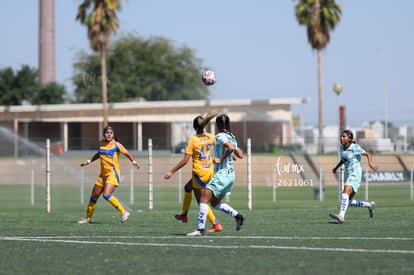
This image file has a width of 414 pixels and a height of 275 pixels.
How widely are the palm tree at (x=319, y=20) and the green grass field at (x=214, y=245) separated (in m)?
38.2

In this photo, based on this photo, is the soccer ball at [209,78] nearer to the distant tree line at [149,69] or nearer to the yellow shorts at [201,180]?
the yellow shorts at [201,180]

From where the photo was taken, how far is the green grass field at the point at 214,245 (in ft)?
36.9

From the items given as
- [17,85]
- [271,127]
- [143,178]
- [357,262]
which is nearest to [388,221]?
[357,262]

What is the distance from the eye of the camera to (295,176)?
100 ft

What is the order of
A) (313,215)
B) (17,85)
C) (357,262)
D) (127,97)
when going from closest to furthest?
(357,262) → (313,215) → (17,85) → (127,97)

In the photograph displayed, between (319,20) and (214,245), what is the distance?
157 feet

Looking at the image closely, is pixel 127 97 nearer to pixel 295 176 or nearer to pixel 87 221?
pixel 295 176

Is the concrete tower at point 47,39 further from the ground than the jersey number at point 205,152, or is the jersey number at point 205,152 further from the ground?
the concrete tower at point 47,39

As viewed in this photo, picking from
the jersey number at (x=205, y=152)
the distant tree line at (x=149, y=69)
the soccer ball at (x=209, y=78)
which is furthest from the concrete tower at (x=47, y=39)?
the jersey number at (x=205, y=152)

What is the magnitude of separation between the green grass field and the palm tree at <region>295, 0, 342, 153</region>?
38234 mm

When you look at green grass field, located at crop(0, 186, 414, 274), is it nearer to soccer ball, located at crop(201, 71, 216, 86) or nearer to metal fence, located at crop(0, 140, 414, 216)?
soccer ball, located at crop(201, 71, 216, 86)

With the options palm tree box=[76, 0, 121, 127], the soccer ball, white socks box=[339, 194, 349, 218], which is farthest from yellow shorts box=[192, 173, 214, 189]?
palm tree box=[76, 0, 121, 127]

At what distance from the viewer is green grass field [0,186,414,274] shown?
1126cm

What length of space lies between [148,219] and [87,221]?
1.74 m
